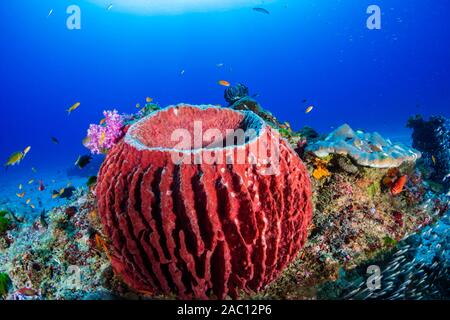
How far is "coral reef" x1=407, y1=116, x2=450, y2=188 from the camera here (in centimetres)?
965

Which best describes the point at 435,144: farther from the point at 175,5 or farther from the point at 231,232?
the point at 175,5

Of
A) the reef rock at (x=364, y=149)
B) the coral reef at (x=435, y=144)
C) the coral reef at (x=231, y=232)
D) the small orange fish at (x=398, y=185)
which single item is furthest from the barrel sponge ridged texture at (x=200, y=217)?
the coral reef at (x=435, y=144)

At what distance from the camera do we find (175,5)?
308 ft

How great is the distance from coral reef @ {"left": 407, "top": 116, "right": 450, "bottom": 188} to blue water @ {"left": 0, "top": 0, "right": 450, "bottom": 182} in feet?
252

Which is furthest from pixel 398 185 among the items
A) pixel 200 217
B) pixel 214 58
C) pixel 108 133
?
pixel 214 58

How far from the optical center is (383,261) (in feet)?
13.6

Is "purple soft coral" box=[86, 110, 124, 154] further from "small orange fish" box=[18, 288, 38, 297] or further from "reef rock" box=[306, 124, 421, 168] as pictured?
"reef rock" box=[306, 124, 421, 168]

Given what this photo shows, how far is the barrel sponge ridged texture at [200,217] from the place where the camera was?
2551mm

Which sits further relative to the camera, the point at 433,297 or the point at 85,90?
the point at 85,90

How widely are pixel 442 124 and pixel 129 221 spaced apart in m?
12.7

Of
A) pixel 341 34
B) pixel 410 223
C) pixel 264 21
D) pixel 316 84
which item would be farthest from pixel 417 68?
pixel 410 223

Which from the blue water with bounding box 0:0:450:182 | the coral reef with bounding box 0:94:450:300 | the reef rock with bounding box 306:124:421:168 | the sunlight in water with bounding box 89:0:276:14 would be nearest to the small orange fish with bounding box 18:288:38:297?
the coral reef with bounding box 0:94:450:300

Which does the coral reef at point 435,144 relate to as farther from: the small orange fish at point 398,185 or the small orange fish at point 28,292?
the small orange fish at point 28,292

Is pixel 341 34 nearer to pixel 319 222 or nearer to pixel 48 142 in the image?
pixel 48 142
